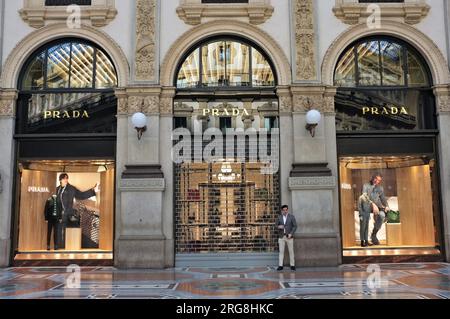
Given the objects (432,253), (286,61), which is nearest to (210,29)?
(286,61)

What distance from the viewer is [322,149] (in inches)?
551

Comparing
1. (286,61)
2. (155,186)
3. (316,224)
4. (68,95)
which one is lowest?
(316,224)

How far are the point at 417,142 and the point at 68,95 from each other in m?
10.9

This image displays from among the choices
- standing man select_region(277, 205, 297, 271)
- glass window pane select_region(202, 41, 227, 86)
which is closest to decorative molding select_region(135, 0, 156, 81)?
glass window pane select_region(202, 41, 227, 86)

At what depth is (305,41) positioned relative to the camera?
1438 cm

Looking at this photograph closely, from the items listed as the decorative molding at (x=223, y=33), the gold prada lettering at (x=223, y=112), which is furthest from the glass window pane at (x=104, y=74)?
the gold prada lettering at (x=223, y=112)

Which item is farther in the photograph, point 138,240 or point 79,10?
point 79,10

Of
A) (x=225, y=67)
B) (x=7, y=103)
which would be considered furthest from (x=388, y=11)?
(x=7, y=103)

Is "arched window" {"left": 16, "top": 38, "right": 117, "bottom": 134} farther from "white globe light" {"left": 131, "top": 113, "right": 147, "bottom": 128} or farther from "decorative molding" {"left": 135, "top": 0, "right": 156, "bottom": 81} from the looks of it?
"white globe light" {"left": 131, "top": 113, "right": 147, "bottom": 128}

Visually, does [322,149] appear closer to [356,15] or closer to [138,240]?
[356,15]

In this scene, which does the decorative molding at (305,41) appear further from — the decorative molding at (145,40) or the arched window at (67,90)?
the arched window at (67,90)

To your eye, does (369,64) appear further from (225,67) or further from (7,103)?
(7,103)

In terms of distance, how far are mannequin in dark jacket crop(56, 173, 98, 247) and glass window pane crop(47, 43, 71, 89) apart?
9.37 feet

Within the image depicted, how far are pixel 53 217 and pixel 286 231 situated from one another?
23.6 feet
